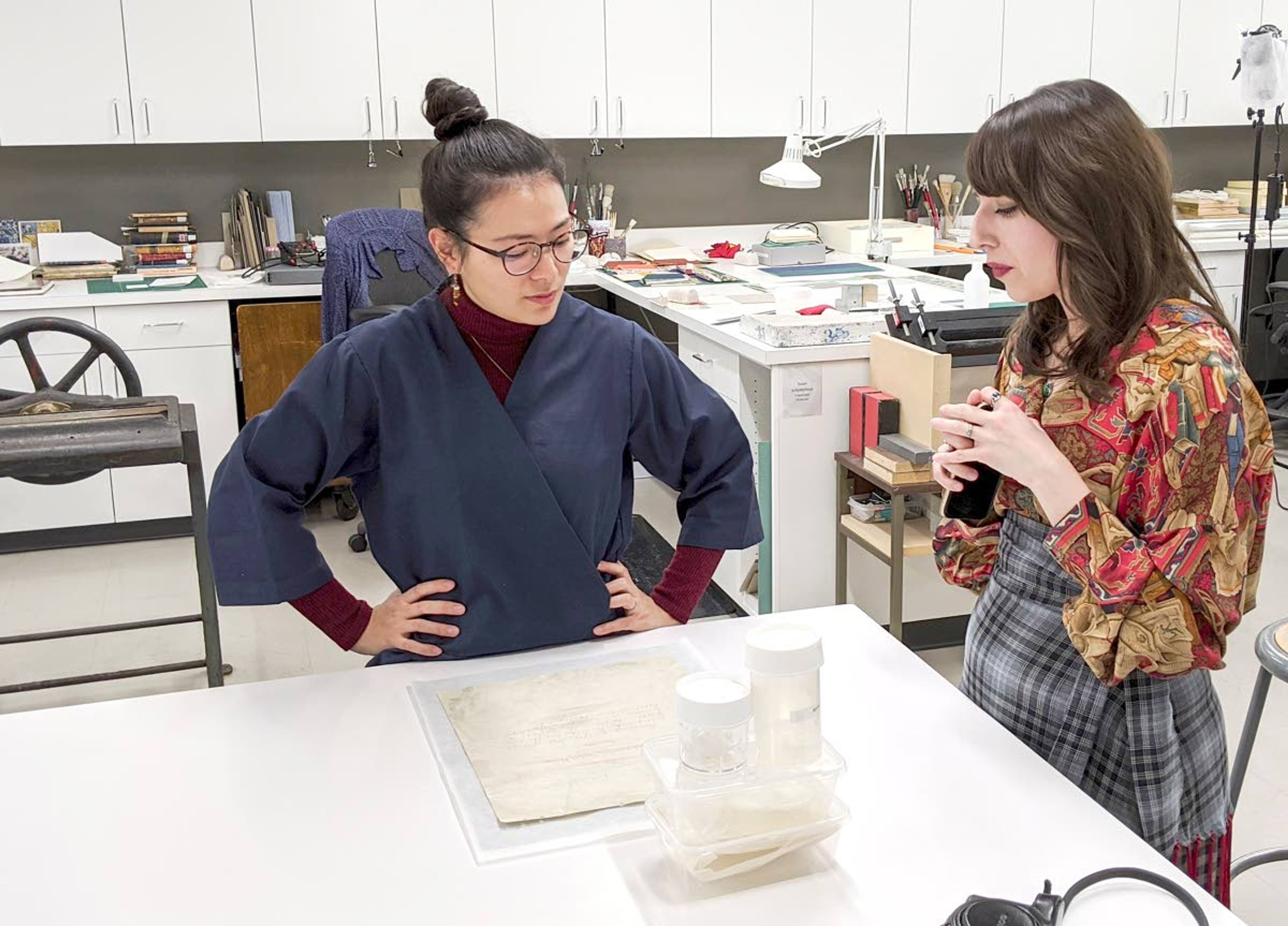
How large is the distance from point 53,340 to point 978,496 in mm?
3670

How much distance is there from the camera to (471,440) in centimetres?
151

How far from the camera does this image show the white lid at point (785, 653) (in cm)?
104

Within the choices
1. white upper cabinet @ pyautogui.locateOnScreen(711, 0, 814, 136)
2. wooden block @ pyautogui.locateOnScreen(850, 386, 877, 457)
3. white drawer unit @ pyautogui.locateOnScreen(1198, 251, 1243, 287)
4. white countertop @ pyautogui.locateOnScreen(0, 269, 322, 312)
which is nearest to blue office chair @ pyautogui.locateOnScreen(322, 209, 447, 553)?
white countertop @ pyautogui.locateOnScreen(0, 269, 322, 312)

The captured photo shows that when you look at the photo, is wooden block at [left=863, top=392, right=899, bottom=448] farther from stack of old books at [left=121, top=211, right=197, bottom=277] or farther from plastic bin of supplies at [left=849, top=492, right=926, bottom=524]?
stack of old books at [left=121, top=211, right=197, bottom=277]

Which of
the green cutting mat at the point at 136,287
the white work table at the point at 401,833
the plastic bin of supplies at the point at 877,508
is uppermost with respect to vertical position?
the green cutting mat at the point at 136,287

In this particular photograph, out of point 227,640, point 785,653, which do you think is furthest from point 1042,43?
point 785,653

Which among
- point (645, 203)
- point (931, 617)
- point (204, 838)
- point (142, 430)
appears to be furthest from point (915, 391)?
point (645, 203)

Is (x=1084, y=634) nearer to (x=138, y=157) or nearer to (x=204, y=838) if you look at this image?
(x=204, y=838)

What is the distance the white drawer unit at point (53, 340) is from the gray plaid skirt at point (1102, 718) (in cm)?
357

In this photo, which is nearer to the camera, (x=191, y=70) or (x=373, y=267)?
(x=373, y=267)

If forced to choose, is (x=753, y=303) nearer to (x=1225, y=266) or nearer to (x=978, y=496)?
(x=978, y=496)

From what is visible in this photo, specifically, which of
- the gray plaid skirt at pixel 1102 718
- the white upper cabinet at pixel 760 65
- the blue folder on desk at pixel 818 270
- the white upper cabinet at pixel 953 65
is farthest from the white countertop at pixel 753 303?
the gray plaid skirt at pixel 1102 718

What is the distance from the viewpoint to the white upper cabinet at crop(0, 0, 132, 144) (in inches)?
169

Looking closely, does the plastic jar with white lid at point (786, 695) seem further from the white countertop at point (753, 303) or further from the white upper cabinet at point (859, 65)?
the white upper cabinet at point (859, 65)
